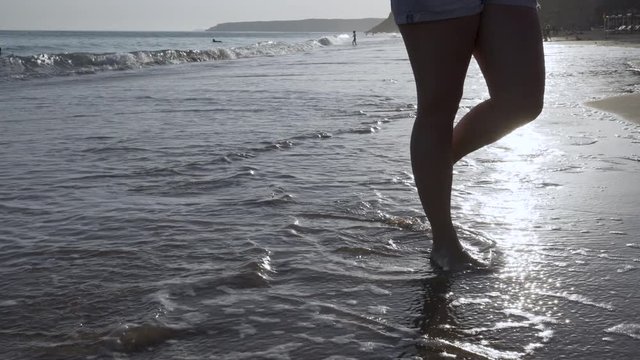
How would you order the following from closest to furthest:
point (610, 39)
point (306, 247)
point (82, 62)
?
point (306, 247) < point (82, 62) < point (610, 39)

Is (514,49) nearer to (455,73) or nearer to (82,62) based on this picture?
(455,73)

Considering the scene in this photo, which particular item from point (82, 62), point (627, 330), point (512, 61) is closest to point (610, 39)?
point (82, 62)

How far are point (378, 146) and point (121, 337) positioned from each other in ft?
11.5

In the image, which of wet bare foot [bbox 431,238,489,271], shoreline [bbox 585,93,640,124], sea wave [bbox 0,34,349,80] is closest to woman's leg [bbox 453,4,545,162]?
wet bare foot [bbox 431,238,489,271]

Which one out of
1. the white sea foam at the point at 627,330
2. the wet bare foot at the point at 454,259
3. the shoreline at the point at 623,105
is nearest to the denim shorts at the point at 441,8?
the wet bare foot at the point at 454,259

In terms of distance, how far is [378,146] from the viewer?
518cm

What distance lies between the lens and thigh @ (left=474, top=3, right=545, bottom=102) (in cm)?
232

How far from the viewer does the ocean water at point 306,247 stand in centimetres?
190

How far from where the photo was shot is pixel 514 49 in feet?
7.64

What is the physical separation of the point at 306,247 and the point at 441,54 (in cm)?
93

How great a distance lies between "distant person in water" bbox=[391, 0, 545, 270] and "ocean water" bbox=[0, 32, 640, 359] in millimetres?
256

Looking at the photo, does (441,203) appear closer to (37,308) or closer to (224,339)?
(224,339)

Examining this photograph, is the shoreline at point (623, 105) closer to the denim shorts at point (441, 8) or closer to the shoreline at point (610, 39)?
the denim shorts at point (441, 8)

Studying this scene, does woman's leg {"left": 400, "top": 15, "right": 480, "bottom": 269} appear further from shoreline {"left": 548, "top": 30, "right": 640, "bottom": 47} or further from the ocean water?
shoreline {"left": 548, "top": 30, "right": 640, "bottom": 47}
